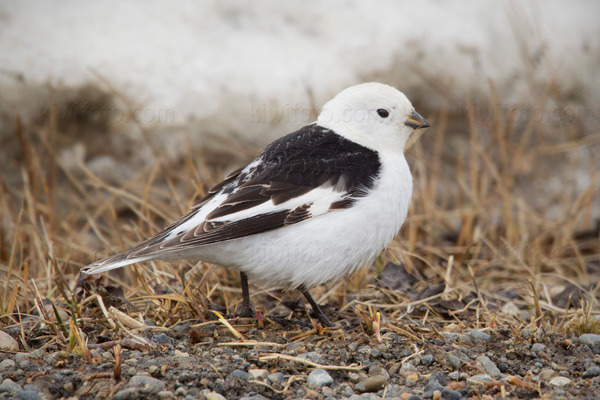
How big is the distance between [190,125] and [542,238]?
8.82ft

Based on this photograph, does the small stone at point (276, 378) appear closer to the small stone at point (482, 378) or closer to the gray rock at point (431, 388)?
the gray rock at point (431, 388)

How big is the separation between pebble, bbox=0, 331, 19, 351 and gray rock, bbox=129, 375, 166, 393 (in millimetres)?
726

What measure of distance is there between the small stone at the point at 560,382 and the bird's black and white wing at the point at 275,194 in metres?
1.14

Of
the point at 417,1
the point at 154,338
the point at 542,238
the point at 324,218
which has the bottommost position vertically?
the point at 542,238

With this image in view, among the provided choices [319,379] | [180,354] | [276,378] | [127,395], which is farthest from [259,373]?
[127,395]

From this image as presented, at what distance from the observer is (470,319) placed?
3.46 metres

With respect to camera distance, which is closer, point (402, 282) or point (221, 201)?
point (221, 201)

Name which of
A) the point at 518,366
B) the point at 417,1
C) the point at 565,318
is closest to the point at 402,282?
the point at 565,318

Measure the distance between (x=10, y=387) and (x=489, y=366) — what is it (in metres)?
1.79

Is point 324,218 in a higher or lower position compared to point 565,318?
higher

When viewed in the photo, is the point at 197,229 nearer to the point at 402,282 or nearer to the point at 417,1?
the point at 402,282

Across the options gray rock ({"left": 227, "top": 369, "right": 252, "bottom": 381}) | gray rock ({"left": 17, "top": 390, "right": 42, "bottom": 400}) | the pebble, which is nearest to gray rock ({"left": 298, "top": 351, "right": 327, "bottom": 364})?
gray rock ({"left": 227, "top": 369, "right": 252, "bottom": 381})

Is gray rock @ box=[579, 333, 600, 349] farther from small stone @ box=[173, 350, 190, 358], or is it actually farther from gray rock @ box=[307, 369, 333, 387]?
small stone @ box=[173, 350, 190, 358]

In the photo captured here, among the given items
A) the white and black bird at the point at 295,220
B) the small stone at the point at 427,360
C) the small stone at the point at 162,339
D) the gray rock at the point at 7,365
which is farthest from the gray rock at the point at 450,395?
the gray rock at the point at 7,365
